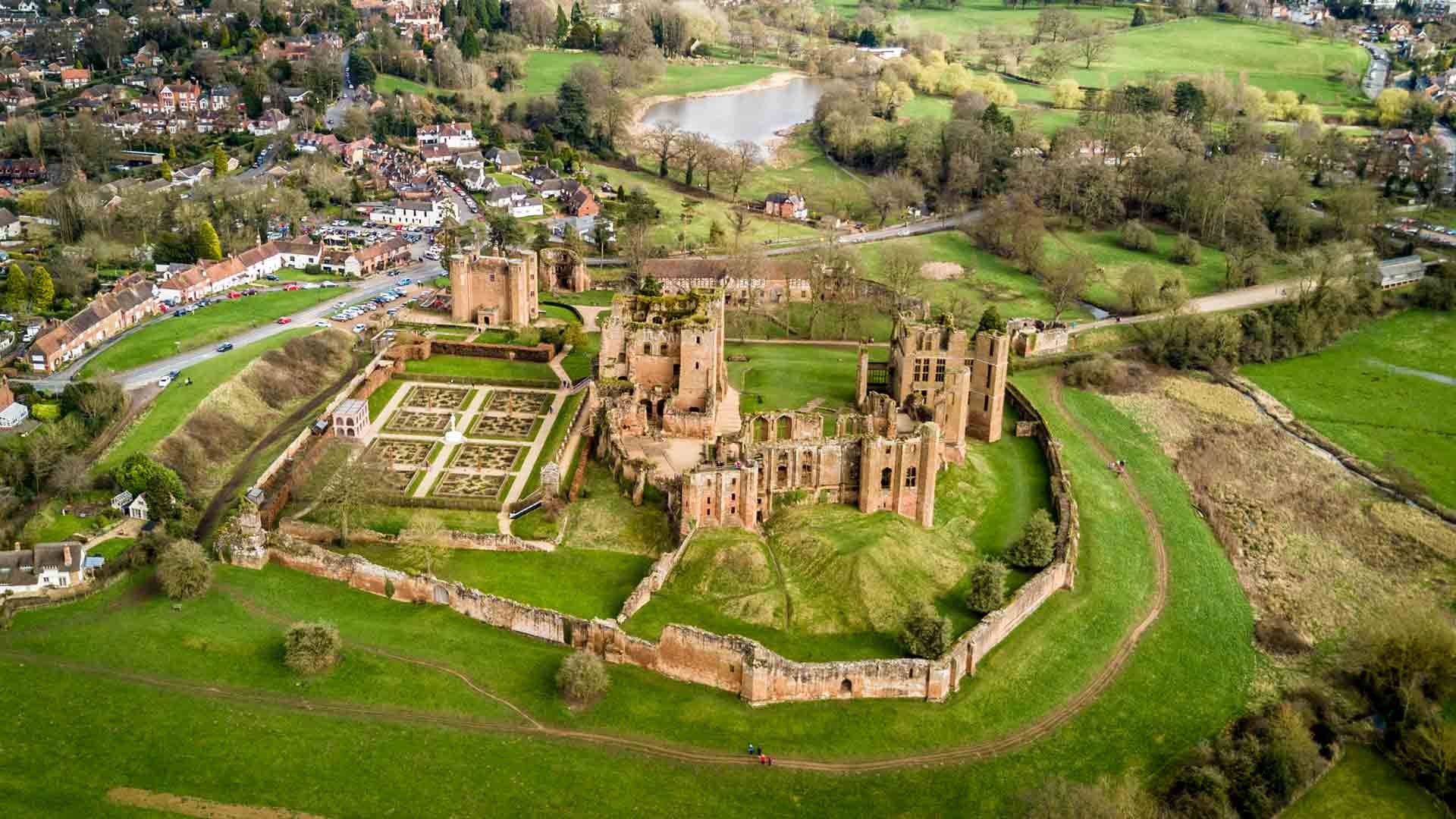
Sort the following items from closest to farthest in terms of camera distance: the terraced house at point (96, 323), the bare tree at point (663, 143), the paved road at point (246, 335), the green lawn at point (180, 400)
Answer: the green lawn at point (180, 400) < the paved road at point (246, 335) < the terraced house at point (96, 323) < the bare tree at point (663, 143)

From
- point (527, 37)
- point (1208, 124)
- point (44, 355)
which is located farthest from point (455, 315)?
point (527, 37)

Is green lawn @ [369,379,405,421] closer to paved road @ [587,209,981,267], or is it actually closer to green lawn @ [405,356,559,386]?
green lawn @ [405,356,559,386]

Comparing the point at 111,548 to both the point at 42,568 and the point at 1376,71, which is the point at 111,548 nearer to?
the point at 42,568

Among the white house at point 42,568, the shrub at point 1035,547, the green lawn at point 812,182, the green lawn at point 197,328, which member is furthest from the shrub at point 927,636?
the green lawn at point 812,182

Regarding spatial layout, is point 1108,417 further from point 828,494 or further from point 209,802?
point 209,802

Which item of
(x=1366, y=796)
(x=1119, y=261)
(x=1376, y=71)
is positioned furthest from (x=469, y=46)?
(x=1366, y=796)

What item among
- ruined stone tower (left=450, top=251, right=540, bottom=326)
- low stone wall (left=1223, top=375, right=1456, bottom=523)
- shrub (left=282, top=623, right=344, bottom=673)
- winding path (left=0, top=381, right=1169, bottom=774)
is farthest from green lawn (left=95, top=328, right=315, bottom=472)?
low stone wall (left=1223, top=375, right=1456, bottom=523)

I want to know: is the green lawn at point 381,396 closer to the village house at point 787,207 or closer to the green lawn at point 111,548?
the green lawn at point 111,548
